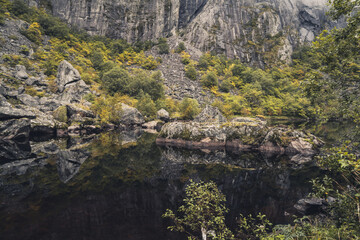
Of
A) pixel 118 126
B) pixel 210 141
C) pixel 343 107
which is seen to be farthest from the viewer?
pixel 118 126

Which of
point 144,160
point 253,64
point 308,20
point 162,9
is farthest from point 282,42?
point 144,160

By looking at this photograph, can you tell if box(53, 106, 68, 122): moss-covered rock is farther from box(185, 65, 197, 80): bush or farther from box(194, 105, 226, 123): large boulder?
box(185, 65, 197, 80): bush

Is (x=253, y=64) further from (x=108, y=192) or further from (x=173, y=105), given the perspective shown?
(x=108, y=192)

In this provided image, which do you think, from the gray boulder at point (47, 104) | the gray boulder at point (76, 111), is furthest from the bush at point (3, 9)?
the gray boulder at point (76, 111)

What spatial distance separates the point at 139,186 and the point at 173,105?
4867 cm

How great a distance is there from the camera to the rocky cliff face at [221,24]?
110 m

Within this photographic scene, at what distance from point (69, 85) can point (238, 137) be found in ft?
156

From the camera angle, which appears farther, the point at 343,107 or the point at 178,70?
the point at 178,70

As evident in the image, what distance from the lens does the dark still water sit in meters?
7.25

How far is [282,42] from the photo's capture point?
110m

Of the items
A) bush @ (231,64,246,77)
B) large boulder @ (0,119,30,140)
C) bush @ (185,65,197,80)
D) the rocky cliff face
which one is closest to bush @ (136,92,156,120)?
large boulder @ (0,119,30,140)

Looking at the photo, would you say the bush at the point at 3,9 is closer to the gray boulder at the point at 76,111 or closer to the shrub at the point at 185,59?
the gray boulder at the point at 76,111

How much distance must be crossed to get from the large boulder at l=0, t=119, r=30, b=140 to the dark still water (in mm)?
7636

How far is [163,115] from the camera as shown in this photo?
5344cm
